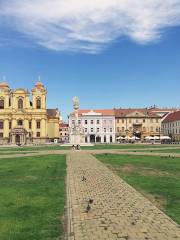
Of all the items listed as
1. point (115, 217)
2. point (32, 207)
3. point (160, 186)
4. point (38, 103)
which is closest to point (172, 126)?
point (38, 103)

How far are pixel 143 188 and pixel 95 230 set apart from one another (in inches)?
299

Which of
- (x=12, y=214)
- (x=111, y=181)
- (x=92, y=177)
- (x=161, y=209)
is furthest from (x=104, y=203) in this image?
(x=92, y=177)

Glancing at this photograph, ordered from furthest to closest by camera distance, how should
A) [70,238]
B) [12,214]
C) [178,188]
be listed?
1. [178,188]
2. [12,214]
3. [70,238]

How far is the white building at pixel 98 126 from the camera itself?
416 feet

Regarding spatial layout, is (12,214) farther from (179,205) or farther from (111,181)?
(111,181)

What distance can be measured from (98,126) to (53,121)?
17.0 metres

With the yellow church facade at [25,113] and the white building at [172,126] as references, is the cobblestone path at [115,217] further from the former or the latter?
the white building at [172,126]

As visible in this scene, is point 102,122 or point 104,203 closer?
point 104,203

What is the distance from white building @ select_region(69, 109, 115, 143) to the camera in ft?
416

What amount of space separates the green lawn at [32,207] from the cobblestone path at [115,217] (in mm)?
515

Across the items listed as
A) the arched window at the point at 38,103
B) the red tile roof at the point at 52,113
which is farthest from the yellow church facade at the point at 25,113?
the red tile roof at the point at 52,113

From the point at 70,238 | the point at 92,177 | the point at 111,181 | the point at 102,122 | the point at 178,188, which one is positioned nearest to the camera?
the point at 70,238

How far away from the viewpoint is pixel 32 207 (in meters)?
13.1

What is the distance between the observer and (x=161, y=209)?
12625 millimetres
